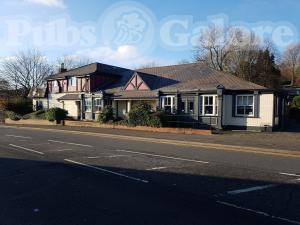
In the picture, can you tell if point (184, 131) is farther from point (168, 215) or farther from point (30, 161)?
point (168, 215)

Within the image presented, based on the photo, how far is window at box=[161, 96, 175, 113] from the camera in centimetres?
3225

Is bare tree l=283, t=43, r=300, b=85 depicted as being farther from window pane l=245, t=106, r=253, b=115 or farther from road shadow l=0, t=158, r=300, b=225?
road shadow l=0, t=158, r=300, b=225

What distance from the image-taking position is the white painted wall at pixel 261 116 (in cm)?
2666

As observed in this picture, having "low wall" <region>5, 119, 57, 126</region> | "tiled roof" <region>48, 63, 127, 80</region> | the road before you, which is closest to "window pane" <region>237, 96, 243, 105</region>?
the road

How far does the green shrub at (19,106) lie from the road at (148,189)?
134 feet

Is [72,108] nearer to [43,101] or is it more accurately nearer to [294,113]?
[43,101]

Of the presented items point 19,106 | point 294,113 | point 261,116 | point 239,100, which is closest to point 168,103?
point 239,100

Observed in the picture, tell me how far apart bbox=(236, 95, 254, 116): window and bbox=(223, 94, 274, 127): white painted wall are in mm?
411

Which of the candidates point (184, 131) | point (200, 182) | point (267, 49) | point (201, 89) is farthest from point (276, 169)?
point (267, 49)

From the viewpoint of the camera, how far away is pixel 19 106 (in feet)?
174

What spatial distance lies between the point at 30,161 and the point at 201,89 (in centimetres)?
1977

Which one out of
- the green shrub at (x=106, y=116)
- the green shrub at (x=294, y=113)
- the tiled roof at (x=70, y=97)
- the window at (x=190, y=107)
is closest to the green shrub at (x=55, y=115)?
the tiled roof at (x=70, y=97)

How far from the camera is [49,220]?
5883mm

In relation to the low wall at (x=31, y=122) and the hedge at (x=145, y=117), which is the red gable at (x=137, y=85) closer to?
the hedge at (x=145, y=117)
